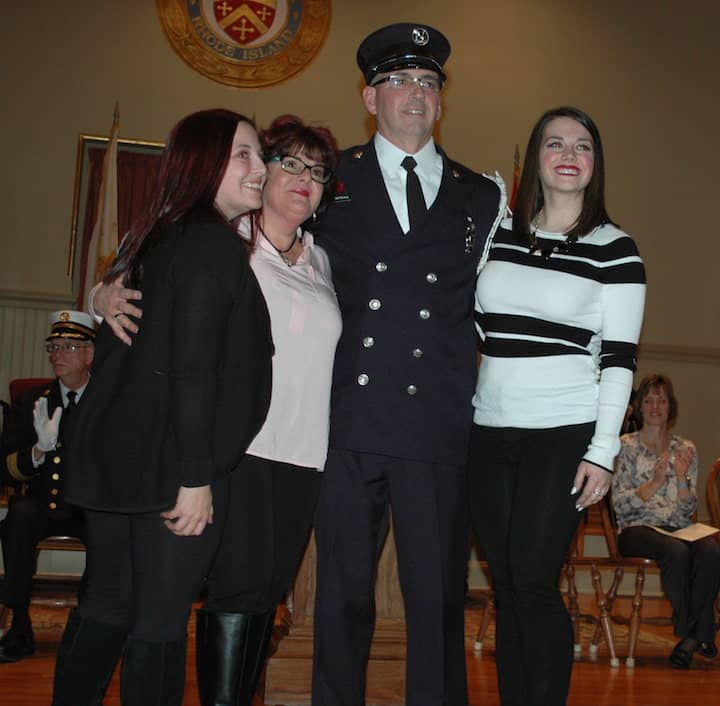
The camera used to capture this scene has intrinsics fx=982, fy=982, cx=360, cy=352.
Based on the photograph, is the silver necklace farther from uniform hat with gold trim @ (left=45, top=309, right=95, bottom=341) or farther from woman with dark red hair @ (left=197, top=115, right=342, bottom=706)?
Result: uniform hat with gold trim @ (left=45, top=309, right=95, bottom=341)

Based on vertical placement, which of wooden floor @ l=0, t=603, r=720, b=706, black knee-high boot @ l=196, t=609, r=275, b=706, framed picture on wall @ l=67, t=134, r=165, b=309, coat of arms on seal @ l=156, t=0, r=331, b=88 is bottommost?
wooden floor @ l=0, t=603, r=720, b=706

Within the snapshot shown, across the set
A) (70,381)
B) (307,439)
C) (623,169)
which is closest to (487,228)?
(307,439)

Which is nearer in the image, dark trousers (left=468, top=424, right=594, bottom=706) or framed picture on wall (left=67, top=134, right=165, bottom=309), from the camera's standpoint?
dark trousers (left=468, top=424, right=594, bottom=706)

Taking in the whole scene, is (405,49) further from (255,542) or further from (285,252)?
(255,542)

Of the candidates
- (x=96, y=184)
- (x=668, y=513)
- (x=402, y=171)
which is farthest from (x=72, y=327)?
(x=96, y=184)

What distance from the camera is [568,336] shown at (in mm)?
2396

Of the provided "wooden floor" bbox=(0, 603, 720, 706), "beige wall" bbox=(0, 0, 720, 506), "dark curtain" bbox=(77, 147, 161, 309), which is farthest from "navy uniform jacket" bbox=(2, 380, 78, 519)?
"dark curtain" bbox=(77, 147, 161, 309)

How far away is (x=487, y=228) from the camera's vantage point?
8.57ft

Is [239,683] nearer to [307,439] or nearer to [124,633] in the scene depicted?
[124,633]

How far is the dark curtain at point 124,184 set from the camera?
8.02m

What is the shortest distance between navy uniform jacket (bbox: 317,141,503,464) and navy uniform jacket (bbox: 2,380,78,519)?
209 centimetres

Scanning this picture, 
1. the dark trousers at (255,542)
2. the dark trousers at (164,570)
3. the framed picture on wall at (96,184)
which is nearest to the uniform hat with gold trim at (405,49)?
the dark trousers at (255,542)

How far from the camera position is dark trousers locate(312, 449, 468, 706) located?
8.02 ft

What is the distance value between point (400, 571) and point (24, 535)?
89.4 inches
